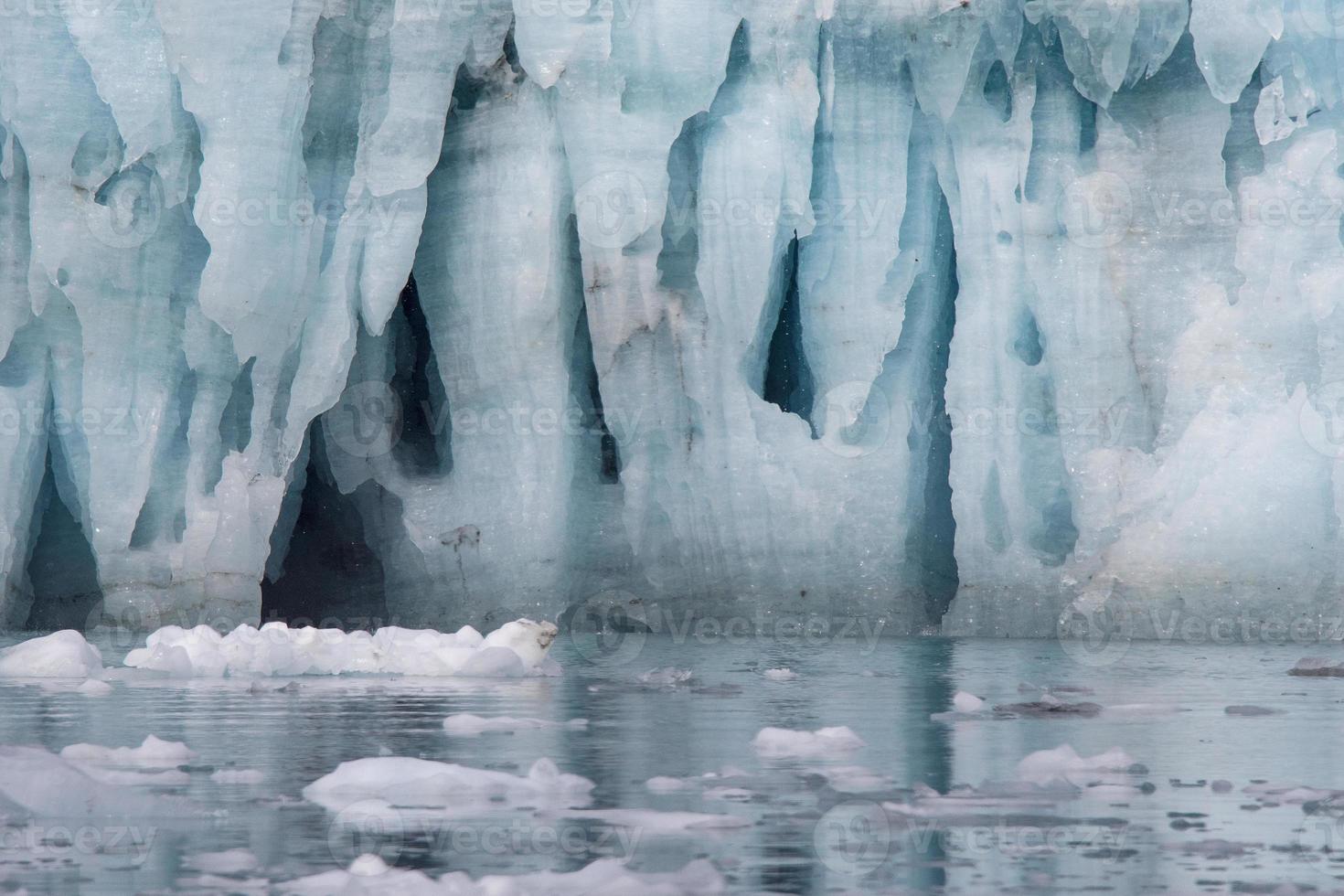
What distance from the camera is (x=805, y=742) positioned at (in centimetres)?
474

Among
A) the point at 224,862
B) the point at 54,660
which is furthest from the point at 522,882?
the point at 54,660

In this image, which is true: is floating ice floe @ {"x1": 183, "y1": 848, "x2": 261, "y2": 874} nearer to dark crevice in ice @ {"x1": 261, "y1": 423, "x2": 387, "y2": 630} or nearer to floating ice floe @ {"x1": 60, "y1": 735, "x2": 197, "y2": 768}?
floating ice floe @ {"x1": 60, "y1": 735, "x2": 197, "y2": 768}

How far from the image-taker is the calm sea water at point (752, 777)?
2951 millimetres

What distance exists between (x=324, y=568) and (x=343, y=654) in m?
6.49

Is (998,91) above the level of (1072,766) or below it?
above

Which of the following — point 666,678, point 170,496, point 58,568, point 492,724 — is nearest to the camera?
point 492,724

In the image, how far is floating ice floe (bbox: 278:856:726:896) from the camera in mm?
2684

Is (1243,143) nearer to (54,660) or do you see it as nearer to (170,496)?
(170,496)

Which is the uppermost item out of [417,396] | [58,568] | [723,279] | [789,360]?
[723,279]

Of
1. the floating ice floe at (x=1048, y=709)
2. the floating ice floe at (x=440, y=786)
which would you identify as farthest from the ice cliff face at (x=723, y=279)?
the floating ice floe at (x=440, y=786)

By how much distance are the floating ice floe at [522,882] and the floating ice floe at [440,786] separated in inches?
32.2

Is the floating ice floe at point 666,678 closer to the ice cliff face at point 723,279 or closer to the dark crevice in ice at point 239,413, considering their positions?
the ice cliff face at point 723,279

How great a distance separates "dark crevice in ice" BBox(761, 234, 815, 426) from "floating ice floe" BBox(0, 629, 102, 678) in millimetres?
5679

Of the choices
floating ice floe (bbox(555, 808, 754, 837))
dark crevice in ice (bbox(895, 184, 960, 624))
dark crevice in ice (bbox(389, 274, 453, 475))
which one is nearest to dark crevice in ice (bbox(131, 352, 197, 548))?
dark crevice in ice (bbox(389, 274, 453, 475))
